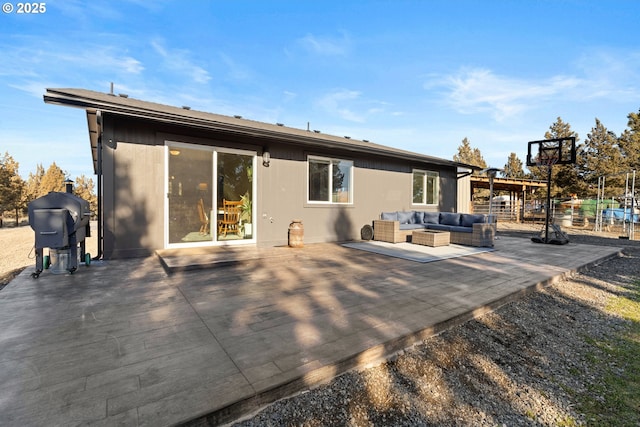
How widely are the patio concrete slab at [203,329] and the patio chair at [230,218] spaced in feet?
5.07

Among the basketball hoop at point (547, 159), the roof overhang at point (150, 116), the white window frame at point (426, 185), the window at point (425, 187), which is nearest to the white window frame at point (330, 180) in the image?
the roof overhang at point (150, 116)

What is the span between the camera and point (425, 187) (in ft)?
34.1

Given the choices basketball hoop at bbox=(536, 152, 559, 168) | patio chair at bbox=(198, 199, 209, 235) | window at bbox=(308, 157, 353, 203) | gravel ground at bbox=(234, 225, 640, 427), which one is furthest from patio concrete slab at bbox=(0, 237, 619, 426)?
basketball hoop at bbox=(536, 152, 559, 168)

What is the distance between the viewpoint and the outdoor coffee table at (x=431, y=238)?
6879 mm

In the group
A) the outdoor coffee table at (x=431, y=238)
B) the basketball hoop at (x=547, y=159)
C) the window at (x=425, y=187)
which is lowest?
the outdoor coffee table at (x=431, y=238)

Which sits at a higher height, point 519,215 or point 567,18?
point 567,18

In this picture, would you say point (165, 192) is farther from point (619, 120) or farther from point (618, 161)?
point (619, 120)

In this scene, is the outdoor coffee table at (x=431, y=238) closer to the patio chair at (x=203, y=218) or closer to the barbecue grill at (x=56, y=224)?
the patio chair at (x=203, y=218)

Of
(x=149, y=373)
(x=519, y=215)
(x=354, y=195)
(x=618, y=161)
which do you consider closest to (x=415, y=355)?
(x=149, y=373)

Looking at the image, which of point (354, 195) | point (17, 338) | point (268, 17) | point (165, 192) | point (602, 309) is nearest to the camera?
point (17, 338)

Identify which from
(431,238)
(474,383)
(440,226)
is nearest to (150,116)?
(474,383)

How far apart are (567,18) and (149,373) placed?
11.6m

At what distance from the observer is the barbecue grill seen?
3.69 meters

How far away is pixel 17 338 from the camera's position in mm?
2133
